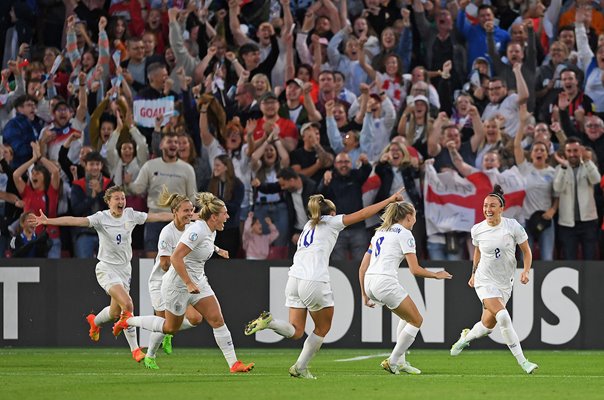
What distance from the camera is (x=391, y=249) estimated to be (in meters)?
13.3

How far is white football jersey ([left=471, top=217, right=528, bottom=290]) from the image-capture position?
13.9 meters

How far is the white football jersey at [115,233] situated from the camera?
15164 mm

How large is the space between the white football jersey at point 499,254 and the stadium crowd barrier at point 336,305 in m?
3.78

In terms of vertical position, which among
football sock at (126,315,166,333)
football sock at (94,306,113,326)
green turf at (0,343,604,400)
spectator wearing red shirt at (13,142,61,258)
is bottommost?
green turf at (0,343,604,400)

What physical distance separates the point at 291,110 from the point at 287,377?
698 cm

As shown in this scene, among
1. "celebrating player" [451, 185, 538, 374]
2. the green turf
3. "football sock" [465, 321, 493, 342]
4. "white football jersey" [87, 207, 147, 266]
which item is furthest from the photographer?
"white football jersey" [87, 207, 147, 266]

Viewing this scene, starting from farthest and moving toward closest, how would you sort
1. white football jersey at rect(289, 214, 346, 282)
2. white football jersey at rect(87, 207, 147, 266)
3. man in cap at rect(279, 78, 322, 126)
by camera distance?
1. man in cap at rect(279, 78, 322, 126)
2. white football jersey at rect(87, 207, 147, 266)
3. white football jersey at rect(289, 214, 346, 282)

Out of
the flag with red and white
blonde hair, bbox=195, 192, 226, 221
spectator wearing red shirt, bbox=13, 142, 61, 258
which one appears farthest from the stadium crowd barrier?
blonde hair, bbox=195, 192, 226, 221

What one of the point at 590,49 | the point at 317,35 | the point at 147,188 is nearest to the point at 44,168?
the point at 147,188

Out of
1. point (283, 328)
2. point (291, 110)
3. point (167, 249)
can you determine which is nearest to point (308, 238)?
point (283, 328)

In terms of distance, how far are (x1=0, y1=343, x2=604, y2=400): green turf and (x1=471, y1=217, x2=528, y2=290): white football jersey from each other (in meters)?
1.06

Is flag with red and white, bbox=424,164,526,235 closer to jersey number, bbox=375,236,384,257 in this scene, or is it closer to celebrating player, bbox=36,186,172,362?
jersey number, bbox=375,236,384,257

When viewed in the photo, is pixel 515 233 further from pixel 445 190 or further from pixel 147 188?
pixel 147 188

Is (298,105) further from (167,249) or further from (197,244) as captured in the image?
(197,244)
